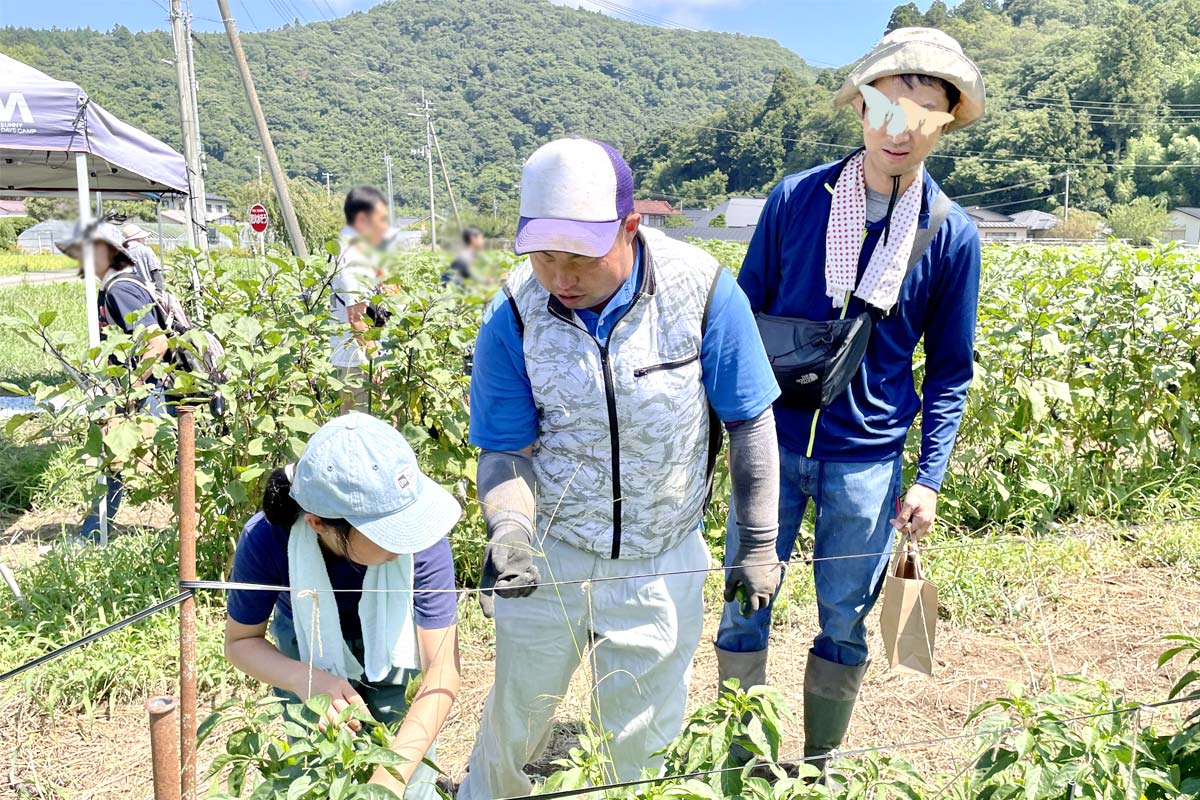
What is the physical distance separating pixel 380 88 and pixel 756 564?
4.54ft

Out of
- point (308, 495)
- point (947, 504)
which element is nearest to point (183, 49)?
point (308, 495)

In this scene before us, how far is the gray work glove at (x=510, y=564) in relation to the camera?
165 centimetres

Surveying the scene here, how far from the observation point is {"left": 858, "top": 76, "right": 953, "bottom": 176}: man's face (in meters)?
1.81

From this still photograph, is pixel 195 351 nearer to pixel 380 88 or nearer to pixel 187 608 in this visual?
pixel 187 608

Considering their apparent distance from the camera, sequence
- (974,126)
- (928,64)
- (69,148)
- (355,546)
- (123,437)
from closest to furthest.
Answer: (69,148), (355,546), (928,64), (974,126), (123,437)

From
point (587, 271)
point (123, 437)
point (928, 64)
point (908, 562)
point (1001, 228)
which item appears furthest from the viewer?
point (1001, 228)

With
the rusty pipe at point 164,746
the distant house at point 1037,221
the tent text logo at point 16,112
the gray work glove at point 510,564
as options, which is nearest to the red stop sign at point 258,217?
the tent text logo at point 16,112

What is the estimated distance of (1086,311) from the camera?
420cm

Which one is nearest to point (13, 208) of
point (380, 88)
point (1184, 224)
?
point (380, 88)

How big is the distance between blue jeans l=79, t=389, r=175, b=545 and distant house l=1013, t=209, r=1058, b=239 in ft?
42.9

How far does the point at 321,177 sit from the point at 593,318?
1.04m

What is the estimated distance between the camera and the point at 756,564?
1839 millimetres

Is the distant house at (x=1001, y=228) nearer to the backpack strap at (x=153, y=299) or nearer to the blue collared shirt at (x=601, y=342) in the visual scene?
the backpack strap at (x=153, y=299)

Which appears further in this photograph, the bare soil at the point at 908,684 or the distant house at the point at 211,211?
the bare soil at the point at 908,684
